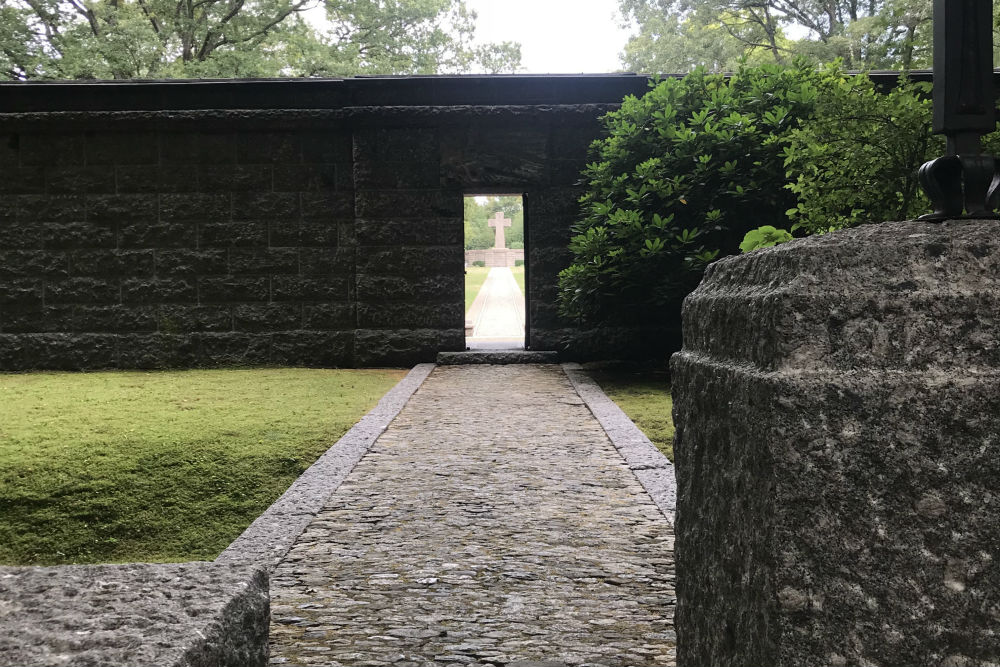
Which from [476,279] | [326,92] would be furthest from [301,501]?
[476,279]

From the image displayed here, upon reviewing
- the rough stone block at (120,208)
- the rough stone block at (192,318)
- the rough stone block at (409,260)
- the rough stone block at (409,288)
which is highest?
the rough stone block at (120,208)

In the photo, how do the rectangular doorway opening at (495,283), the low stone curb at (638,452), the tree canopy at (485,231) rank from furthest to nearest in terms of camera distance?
the tree canopy at (485,231)
the rectangular doorway opening at (495,283)
the low stone curb at (638,452)

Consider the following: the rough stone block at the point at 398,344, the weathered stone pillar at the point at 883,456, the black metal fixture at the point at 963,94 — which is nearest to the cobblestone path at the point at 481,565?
the weathered stone pillar at the point at 883,456

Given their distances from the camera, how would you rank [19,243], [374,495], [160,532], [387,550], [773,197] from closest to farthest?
[387,550]
[160,532]
[374,495]
[773,197]
[19,243]

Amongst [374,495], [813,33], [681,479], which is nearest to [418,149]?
[374,495]

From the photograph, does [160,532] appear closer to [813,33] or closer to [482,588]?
[482,588]

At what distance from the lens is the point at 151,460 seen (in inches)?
209

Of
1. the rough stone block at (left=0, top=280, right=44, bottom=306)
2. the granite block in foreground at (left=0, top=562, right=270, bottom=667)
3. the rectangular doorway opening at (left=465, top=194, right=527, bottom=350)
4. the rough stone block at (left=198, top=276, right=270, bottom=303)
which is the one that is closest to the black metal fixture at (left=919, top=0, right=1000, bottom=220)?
the granite block in foreground at (left=0, top=562, right=270, bottom=667)

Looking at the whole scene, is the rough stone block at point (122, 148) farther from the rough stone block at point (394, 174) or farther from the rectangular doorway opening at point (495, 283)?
the rectangular doorway opening at point (495, 283)

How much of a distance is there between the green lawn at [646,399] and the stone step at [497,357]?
0.90 metres

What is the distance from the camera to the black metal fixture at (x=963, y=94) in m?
1.41

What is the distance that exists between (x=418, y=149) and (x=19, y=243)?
537cm

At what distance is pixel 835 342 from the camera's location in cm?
124

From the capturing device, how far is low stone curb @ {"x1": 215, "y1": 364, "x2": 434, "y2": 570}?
11.4 ft
